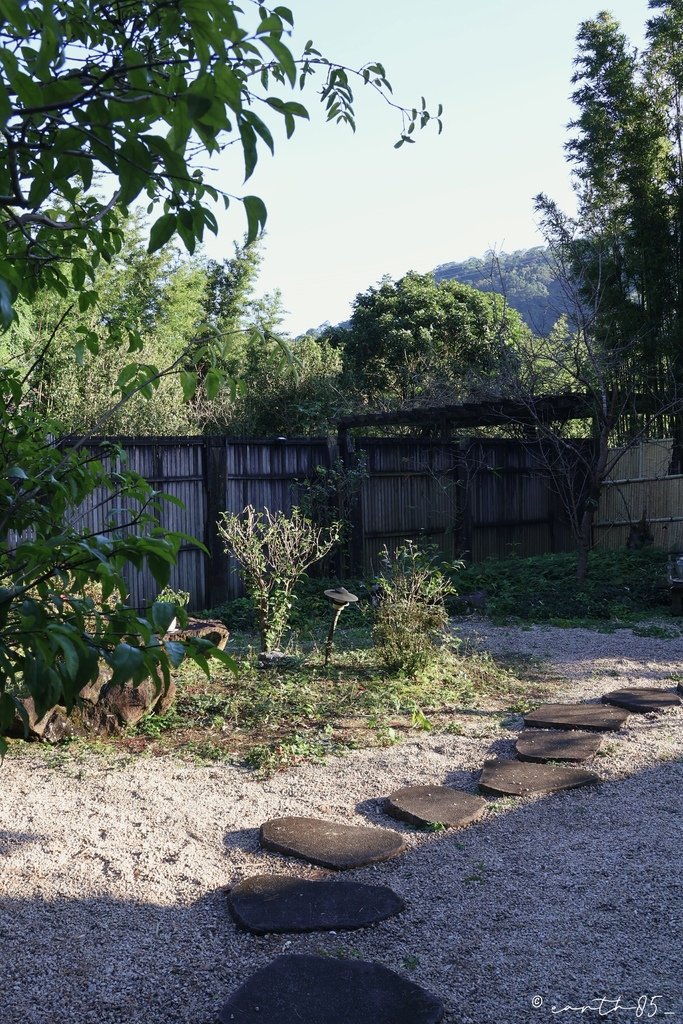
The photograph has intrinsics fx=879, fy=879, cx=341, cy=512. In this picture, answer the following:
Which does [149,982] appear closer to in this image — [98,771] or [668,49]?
[98,771]

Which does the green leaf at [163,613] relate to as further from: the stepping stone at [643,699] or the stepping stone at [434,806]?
the stepping stone at [643,699]

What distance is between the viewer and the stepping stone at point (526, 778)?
3652 mm

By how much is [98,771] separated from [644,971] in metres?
2.55

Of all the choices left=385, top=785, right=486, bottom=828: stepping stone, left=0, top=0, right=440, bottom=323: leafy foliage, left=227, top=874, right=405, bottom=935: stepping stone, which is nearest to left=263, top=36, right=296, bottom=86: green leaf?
left=0, top=0, right=440, bottom=323: leafy foliage

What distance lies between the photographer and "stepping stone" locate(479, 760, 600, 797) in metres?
3.65

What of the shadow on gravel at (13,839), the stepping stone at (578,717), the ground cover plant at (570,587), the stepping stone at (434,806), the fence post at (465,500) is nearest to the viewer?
the shadow on gravel at (13,839)

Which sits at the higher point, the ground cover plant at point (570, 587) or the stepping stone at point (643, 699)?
the ground cover plant at point (570, 587)

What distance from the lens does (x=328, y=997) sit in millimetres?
2111

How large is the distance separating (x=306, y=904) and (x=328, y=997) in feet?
1.77

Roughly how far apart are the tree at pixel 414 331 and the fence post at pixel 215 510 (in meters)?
8.33

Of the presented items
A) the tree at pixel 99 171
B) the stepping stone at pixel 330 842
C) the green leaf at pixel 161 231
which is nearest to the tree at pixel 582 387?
the stepping stone at pixel 330 842

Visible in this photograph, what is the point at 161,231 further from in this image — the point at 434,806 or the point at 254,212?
the point at 434,806

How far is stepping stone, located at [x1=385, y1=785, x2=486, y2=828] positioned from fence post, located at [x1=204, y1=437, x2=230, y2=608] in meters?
5.37

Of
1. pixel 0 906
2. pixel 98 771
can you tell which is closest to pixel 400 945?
pixel 0 906
